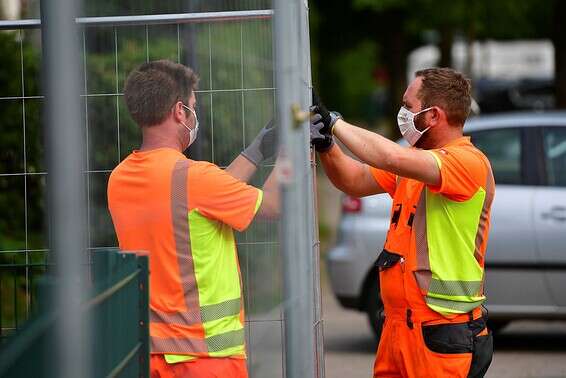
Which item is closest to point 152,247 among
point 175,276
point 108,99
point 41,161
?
point 175,276

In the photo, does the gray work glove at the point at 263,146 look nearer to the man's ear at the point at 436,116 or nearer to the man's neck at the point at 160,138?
the man's neck at the point at 160,138

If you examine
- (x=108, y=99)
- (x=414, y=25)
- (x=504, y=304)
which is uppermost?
(x=414, y=25)

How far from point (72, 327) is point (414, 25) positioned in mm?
19610

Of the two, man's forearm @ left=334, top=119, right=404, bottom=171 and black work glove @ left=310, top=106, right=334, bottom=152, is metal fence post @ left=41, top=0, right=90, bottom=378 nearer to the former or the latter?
black work glove @ left=310, top=106, right=334, bottom=152

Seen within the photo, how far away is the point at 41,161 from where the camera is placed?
5.55 metres

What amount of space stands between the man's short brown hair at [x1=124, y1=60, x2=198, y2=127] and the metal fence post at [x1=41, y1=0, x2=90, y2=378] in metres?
1.15

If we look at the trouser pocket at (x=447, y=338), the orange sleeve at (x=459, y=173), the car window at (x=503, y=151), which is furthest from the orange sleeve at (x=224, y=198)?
the car window at (x=503, y=151)

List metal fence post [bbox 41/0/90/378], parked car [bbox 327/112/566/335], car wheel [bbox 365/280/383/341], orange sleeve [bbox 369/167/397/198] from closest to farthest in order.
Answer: metal fence post [bbox 41/0/90/378], orange sleeve [bbox 369/167/397/198], parked car [bbox 327/112/566/335], car wheel [bbox 365/280/383/341]

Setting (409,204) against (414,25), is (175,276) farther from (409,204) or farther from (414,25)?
(414,25)

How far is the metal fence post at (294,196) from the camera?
3383mm

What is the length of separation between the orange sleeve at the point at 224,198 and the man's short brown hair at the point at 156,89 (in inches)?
10.6

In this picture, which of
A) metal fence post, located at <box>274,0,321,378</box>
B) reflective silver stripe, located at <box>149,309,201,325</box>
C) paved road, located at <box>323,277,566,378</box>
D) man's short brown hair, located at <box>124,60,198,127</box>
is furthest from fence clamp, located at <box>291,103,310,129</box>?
paved road, located at <box>323,277,566,378</box>

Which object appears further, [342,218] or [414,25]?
[414,25]

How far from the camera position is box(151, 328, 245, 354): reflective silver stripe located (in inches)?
157
